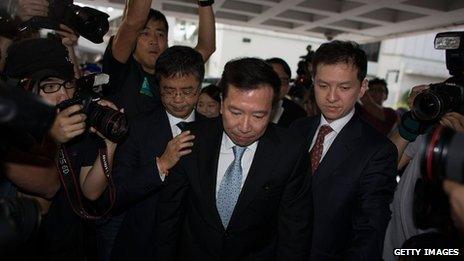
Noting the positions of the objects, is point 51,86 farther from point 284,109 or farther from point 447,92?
point 284,109

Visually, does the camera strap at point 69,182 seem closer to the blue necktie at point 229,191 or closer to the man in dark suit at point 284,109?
the blue necktie at point 229,191

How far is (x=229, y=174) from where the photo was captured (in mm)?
1932

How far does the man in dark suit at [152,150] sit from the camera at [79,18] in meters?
0.53

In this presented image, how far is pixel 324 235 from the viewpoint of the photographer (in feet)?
6.62

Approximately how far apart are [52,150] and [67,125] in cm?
19

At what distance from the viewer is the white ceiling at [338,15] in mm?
6840

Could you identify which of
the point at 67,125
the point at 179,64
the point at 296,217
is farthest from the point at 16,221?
the point at 179,64

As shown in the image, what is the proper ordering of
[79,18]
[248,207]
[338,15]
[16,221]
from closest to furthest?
[16,221]
[248,207]
[79,18]
[338,15]

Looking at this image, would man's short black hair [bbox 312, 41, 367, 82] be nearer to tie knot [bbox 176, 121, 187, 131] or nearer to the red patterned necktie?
the red patterned necktie

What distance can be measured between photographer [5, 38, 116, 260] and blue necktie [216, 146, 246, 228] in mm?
663

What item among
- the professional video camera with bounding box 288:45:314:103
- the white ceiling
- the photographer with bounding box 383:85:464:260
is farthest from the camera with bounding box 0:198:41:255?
the white ceiling

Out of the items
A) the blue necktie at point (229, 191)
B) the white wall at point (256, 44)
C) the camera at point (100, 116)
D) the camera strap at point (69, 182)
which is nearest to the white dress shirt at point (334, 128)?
the blue necktie at point (229, 191)

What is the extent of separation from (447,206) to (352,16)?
747cm

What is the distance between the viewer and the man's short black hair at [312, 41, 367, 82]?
213 cm
